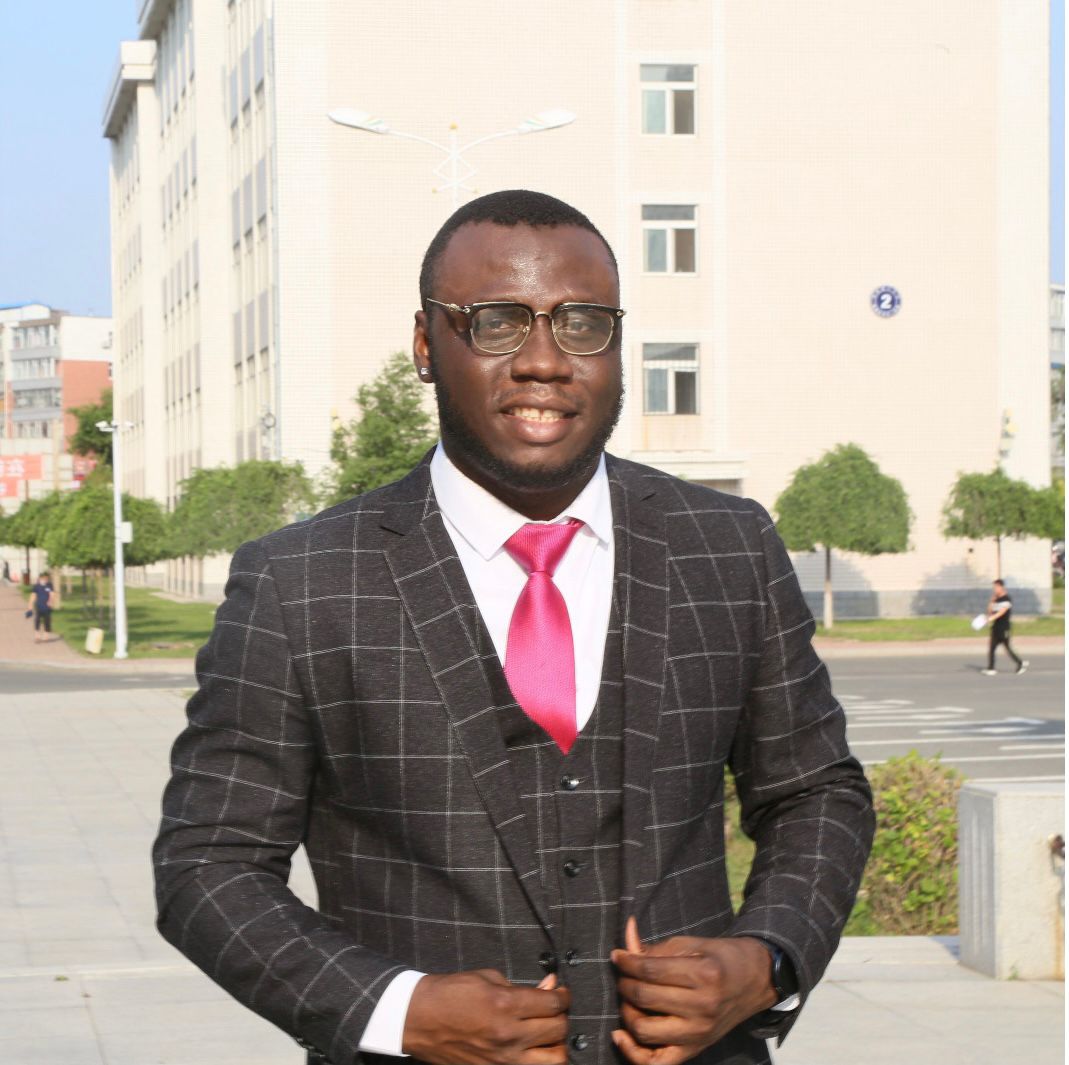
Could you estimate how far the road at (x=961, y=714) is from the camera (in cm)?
1709

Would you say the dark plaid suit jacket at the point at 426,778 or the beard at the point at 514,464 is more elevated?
the beard at the point at 514,464

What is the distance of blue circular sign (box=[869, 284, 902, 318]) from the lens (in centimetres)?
4291

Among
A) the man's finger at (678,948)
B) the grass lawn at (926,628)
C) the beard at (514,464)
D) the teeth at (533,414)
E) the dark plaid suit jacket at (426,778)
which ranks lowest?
the grass lawn at (926,628)

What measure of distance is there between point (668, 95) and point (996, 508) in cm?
1230

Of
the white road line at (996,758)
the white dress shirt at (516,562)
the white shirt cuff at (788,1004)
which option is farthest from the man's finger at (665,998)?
the white road line at (996,758)

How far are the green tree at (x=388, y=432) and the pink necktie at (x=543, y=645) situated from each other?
876 inches

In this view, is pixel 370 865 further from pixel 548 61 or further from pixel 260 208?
pixel 260 208

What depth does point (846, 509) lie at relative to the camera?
125 ft

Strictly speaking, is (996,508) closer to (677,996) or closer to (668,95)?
(668,95)

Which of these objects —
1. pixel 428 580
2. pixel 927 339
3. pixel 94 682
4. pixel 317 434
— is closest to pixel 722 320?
pixel 927 339

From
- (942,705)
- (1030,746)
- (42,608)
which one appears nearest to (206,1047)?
(1030,746)

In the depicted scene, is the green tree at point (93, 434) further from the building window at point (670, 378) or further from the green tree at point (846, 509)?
the green tree at point (846, 509)

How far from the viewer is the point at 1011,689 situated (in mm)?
25422

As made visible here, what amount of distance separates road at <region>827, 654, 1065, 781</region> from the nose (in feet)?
35.2
